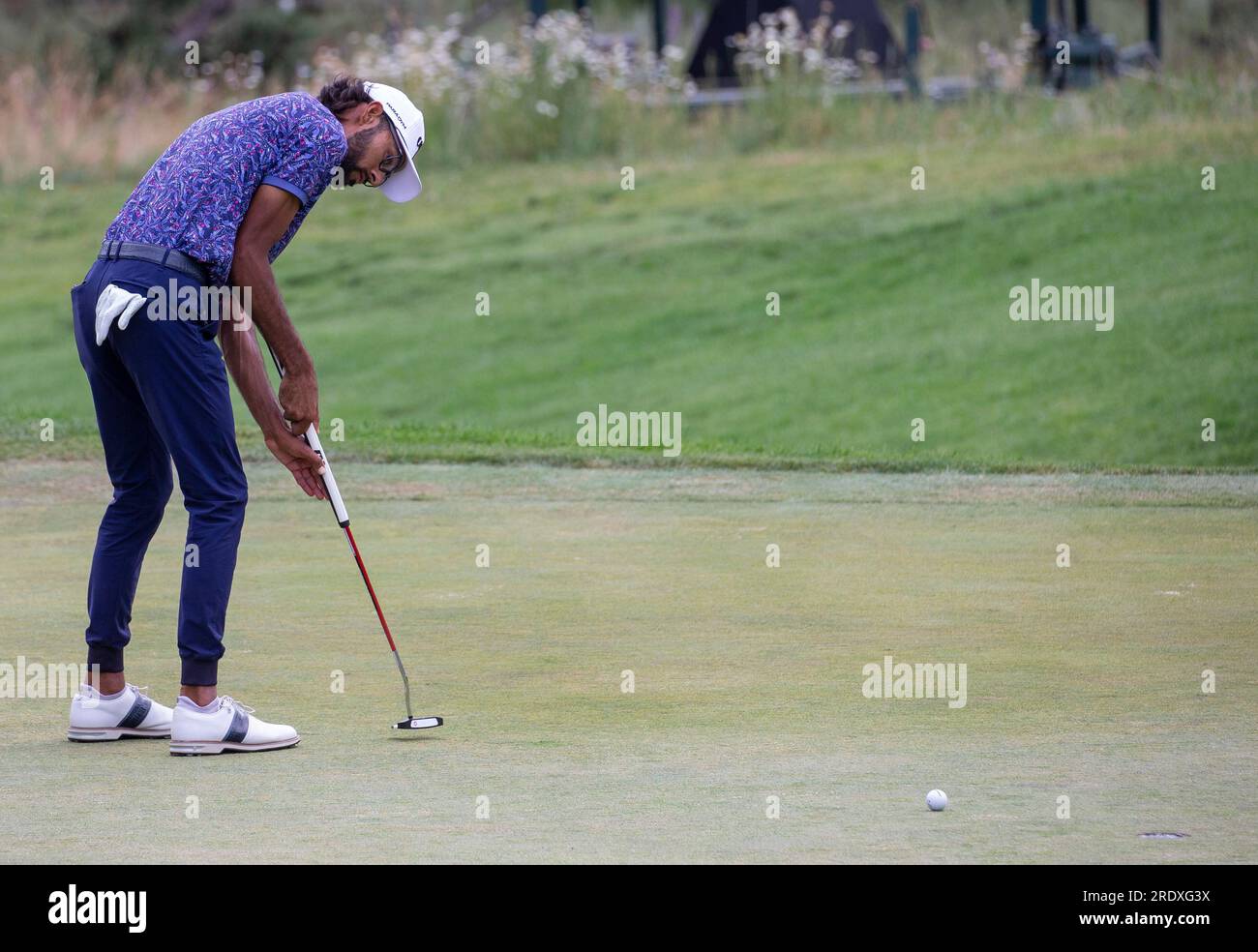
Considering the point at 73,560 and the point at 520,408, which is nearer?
the point at 73,560

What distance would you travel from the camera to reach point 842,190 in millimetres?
21594

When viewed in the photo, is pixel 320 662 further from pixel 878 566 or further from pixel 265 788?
pixel 878 566

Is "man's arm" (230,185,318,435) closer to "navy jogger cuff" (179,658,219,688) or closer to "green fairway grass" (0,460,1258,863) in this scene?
"navy jogger cuff" (179,658,219,688)

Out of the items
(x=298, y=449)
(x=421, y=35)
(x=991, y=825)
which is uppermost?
(x=421, y=35)

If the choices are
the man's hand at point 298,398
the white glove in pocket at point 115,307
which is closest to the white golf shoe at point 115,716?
the man's hand at point 298,398

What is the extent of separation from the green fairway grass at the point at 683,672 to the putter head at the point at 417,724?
1.2 inches

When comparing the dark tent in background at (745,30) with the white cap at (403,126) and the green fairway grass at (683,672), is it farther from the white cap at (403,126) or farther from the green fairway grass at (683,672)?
the white cap at (403,126)

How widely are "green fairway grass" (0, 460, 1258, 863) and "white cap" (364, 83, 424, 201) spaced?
151 centimetres

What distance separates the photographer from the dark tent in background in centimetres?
2736

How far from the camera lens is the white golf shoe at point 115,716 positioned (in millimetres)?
5969

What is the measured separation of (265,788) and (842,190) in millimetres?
17002

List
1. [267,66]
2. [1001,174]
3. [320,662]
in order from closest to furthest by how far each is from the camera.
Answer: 1. [320,662]
2. [1001,174]
3. [267,66]

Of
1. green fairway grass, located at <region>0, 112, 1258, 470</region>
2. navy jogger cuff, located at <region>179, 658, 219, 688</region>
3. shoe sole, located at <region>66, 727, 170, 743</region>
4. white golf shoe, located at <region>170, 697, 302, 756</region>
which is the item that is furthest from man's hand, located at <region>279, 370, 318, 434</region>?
green fairway grass, located at <region>0, 112, 1258, 470</region>
